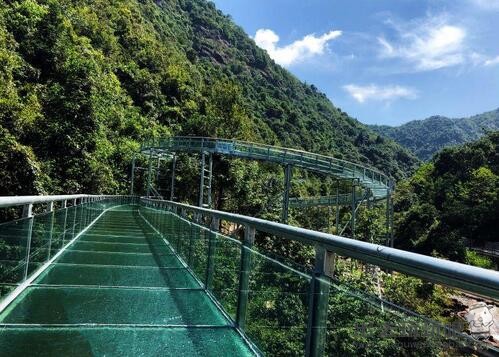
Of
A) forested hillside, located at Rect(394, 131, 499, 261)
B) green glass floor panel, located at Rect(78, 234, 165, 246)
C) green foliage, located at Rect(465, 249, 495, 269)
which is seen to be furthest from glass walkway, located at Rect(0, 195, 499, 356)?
green foliage, located at Rect(465, 249, 495, 269)

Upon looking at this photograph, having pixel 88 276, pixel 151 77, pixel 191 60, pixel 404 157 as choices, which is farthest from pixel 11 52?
pixel 404 157

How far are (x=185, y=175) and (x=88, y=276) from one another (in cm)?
3739

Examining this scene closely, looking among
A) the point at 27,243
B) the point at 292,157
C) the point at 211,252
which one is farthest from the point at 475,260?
the point at 27,243

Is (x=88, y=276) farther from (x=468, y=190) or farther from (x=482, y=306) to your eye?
(x=468, y=190)

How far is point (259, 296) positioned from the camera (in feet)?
11.7

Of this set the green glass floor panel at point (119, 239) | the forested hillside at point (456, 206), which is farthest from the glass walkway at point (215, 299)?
the forested hillside at point (456, 206)

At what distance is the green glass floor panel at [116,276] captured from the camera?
5.20 meters

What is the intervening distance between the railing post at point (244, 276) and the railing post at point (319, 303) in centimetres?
131

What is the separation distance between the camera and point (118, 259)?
271 inches

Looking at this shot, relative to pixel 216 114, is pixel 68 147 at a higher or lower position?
lower

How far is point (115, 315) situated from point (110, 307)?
0.85 ft

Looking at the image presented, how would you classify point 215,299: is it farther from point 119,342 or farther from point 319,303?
point 319,303

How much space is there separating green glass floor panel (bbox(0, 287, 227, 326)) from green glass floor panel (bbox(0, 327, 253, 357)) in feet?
0.73

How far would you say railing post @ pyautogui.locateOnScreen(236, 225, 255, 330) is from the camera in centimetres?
390
